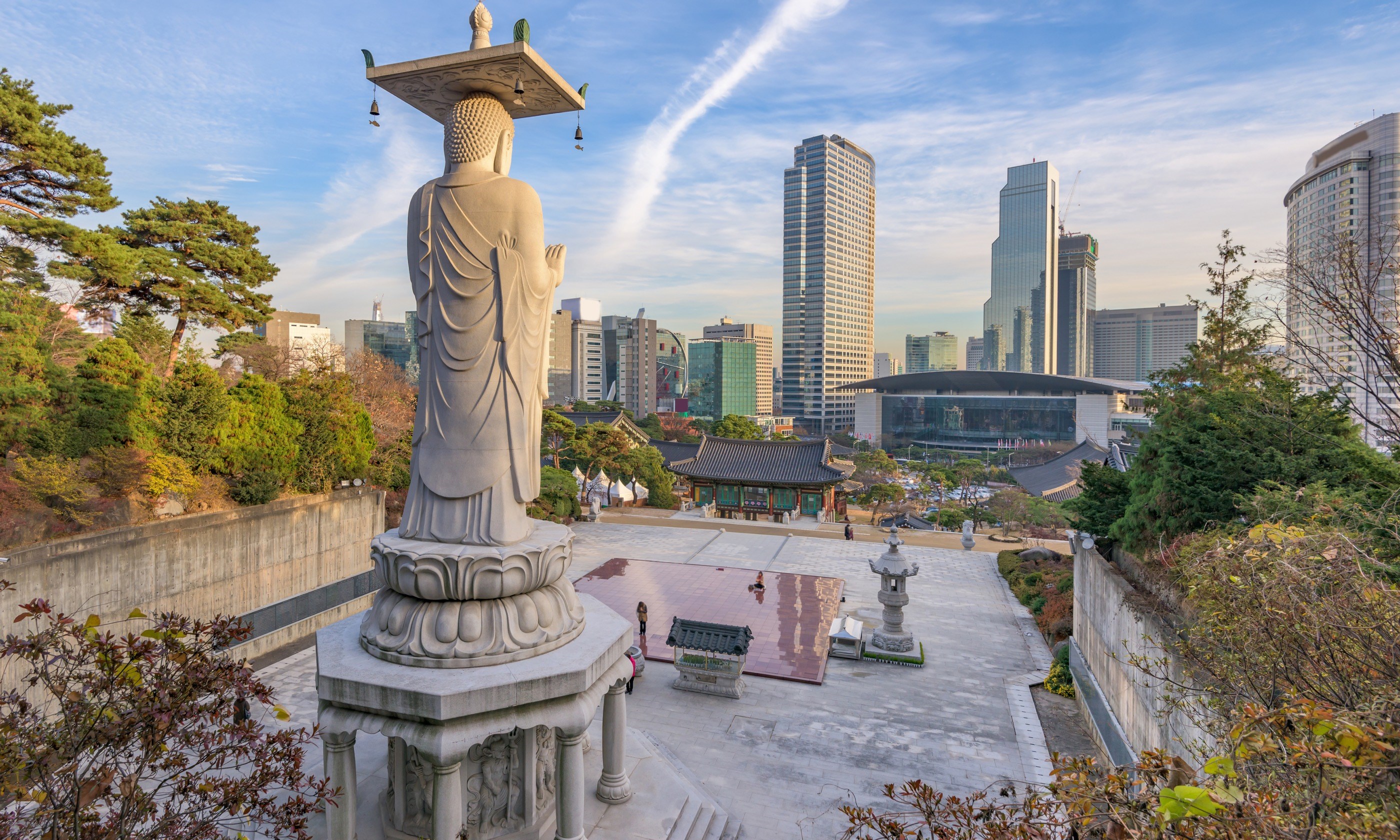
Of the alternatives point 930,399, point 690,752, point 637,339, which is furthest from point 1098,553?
point 637,339

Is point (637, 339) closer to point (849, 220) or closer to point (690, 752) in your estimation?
point (849, 220)

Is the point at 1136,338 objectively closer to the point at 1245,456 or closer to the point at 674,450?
the point at 674,450

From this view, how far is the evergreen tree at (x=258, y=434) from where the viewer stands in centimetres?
1480

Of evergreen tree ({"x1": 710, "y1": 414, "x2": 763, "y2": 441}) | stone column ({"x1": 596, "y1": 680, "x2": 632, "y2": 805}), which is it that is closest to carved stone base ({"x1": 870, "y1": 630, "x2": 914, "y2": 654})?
stone column ({"x1": 596, "y1": 680, "x2": 632, "y2": 805})

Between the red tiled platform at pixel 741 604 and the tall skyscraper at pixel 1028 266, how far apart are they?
471 feet

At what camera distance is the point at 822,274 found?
10525 cm

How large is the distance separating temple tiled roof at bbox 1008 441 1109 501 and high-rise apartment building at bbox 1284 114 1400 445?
22.5 m

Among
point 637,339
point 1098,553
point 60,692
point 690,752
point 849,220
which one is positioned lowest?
point 690,752

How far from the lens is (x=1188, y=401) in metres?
12.8

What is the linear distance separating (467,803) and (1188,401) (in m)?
13.7

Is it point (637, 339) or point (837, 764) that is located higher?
point (637, 339)

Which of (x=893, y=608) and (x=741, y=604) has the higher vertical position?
(x=893, y=608)

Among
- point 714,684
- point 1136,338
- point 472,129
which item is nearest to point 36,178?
point 472,129

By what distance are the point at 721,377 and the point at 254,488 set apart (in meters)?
96.1
